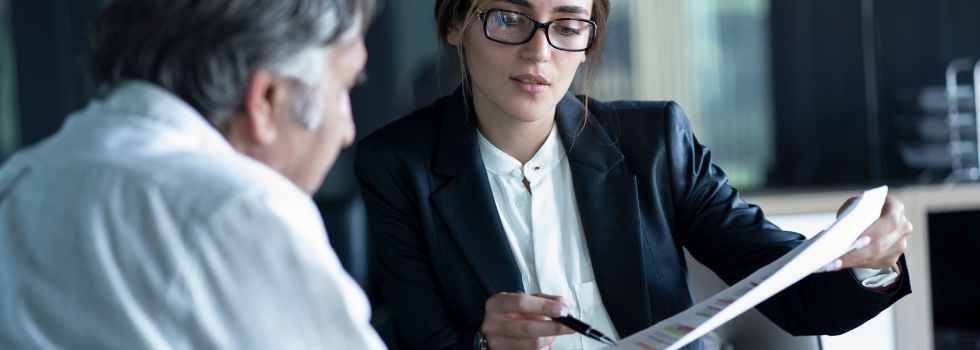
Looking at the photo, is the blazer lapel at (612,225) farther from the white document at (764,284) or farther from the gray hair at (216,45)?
the gray hair at (216,45)

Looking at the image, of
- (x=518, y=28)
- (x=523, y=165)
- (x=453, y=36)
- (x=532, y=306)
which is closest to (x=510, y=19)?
(x=518, y=28)

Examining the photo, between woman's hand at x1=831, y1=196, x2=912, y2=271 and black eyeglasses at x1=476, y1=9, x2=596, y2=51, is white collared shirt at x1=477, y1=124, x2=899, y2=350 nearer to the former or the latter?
black eyeglasses at x1=476, y1=9, x2=596, y2=51

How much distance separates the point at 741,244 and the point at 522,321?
1.46 feet

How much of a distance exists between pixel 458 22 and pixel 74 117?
74cm

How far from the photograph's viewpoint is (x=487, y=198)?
1.15 meters

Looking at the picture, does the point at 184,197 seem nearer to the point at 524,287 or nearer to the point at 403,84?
the point at 524,287

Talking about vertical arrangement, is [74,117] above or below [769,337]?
above

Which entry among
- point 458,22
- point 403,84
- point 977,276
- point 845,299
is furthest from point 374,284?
point 977,276

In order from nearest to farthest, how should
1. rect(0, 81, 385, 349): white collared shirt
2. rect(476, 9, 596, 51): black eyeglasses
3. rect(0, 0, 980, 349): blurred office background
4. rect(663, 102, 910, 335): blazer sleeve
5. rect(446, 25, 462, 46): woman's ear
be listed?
1. rect(0, 81, 385, 349): white collared shirt
2. rect(663, 102, 910, 335): blazer sleeve
3. rect(476, 9, 596, 51): black eyeglasses
4. rect(446, 25, 462, 46): woman's ear
5. rect(0, 0, 980, 349): blurred office background

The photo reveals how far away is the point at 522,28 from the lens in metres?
1.12

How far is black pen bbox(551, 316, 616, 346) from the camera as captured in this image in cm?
78

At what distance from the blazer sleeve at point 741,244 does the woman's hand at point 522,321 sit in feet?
1.23

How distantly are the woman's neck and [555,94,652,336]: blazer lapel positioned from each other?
49 millimetres

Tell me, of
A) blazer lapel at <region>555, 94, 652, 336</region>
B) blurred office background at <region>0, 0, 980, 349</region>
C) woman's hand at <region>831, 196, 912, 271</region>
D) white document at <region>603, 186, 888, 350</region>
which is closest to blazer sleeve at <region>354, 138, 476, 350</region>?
blazer lapel at <region>555, 94, 652, 336</region>
